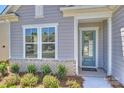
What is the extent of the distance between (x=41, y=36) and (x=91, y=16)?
8.48 ft

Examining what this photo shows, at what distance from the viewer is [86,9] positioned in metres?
8.84

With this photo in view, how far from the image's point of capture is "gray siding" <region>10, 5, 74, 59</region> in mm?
9367

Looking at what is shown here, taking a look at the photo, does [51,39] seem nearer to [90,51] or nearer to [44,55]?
[44,55]

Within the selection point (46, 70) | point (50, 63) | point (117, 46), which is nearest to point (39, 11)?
point (50, 63)

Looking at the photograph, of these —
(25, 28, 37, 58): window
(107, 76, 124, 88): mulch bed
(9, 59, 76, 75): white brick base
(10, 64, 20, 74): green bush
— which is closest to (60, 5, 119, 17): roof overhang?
(25, 28, 37, 58): window

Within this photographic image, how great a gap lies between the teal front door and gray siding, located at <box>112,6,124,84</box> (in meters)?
2.50

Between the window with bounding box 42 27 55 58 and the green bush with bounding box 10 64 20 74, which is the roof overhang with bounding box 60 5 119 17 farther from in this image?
the green bush with bounding box 10 64 20 74

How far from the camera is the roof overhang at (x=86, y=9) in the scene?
867 cm

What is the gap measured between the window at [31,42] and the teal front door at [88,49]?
278cm

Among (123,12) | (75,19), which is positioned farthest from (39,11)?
(123,12)

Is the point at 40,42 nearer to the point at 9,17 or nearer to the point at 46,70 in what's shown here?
the point at 46,70

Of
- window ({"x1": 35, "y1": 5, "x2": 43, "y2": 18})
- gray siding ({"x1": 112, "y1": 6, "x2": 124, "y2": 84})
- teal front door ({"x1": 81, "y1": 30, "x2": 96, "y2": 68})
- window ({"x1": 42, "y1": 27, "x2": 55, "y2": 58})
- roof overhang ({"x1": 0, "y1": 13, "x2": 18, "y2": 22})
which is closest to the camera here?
gray siding ({"x1": 112, "y1": 6, "x2": 124, "y2": 84})

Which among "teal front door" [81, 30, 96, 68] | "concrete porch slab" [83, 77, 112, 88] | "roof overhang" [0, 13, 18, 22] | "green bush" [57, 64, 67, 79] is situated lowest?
"concrete porch slab" [83, 77, 112, 88]

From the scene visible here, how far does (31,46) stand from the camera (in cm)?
1025
